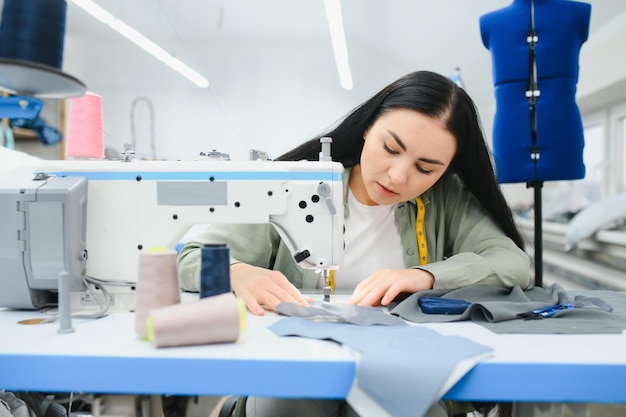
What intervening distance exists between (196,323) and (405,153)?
70 cm

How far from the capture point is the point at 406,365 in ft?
2.21

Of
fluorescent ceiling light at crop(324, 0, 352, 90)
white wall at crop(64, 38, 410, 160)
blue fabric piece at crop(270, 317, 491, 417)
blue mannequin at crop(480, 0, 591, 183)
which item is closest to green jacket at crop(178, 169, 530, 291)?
blue fabric piece at crop(270, 317, 491, 417)

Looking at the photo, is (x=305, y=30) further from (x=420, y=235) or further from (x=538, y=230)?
(x=420, y=235)

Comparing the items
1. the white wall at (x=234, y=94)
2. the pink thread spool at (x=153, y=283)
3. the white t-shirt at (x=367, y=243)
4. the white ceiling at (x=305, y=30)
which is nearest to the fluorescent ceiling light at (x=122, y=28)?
the white ceiling at (x=305, y=30)

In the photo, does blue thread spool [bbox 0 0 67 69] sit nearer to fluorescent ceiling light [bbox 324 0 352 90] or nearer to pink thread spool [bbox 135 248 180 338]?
pink thread spool [bbox 135 248 180 338]

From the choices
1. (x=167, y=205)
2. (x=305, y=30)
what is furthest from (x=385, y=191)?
(x=305, y=30)

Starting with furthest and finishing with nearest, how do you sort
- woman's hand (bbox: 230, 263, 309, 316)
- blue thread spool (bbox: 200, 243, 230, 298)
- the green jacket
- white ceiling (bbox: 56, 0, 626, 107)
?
white ceiling (bbox: 56, 0, 626, 107) < the green jacket < woman's hand (bbox: 230, 263, 309, 316) < blue thread spool (bbox: 200, 243, 230, 298)

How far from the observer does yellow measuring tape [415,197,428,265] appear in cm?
138

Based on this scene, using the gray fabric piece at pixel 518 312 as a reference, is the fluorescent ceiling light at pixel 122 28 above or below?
above

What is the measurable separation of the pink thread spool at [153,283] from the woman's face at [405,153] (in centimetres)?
63

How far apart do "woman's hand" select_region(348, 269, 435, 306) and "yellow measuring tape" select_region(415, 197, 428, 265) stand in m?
0.28

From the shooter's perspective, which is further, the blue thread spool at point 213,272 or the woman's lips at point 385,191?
the woman's lips at point 385,191

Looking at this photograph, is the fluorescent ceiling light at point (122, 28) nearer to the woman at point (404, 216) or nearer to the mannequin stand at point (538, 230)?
the woman at point (404, 216)

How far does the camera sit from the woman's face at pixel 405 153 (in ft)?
3.95
